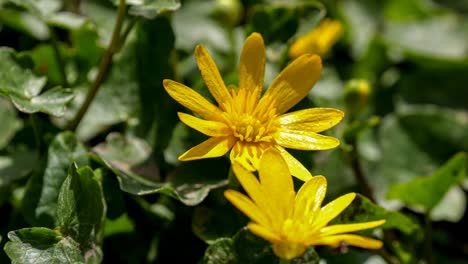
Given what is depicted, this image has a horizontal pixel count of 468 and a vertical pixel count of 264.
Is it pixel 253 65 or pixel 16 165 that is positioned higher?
pixel 253 65

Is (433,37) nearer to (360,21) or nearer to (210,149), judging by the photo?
(360,21)

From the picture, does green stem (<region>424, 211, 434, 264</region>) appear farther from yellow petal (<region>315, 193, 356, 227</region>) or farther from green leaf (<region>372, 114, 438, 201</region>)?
yellow petal (<region>315, 193, 356, 227</region>)

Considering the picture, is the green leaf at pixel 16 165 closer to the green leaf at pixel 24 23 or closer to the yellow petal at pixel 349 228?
the green leaf at pixel 24 23

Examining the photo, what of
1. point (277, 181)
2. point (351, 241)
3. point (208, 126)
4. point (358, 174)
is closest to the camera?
point (351, 241)

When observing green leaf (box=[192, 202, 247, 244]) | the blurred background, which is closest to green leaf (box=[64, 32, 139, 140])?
the blurred background

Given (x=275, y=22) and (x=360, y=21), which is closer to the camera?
(x=275, y=22)

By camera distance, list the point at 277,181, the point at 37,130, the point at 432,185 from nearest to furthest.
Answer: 1. the point at 277,181
2. the point at 37,130
3. the point at 432,185

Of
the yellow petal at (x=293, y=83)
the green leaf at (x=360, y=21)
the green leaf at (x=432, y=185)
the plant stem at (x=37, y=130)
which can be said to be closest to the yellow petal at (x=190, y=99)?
the yellow petal at (x=293, y=83)

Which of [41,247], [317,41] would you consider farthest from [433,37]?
[41,247]
